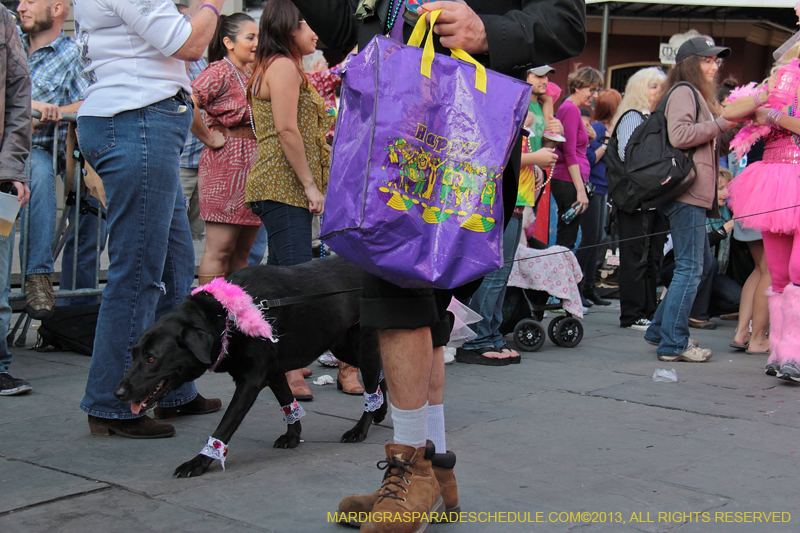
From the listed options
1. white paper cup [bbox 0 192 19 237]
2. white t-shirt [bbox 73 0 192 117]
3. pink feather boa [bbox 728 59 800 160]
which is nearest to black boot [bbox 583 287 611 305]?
pink feather boa [bbox 728 59 800 160]

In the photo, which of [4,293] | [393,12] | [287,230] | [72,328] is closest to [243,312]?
[287,230]

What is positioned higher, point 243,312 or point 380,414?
point 243,312

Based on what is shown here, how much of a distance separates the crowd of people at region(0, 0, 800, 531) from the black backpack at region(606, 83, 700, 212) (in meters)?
0.07

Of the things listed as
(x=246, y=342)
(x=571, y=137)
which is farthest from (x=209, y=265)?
(x=571, y=137)

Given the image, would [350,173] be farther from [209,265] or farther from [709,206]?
[709,206]

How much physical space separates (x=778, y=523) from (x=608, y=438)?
105cm

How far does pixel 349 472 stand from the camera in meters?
3.03

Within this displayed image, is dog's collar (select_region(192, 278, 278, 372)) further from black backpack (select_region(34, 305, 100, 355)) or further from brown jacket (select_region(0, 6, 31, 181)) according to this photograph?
black backpack (select_region(34, 305, 100, 355))

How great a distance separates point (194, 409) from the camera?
392 centimetres

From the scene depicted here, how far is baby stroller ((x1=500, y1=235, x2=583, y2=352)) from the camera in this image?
5.98 meters

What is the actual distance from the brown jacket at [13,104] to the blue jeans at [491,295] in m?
2.90

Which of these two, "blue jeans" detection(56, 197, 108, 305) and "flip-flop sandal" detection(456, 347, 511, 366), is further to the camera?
"blue jeans" detection(56, 197, 108, 305)

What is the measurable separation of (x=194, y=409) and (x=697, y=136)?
3.84 m

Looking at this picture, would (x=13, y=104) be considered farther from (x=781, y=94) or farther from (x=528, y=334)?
(x=781, y=94)
